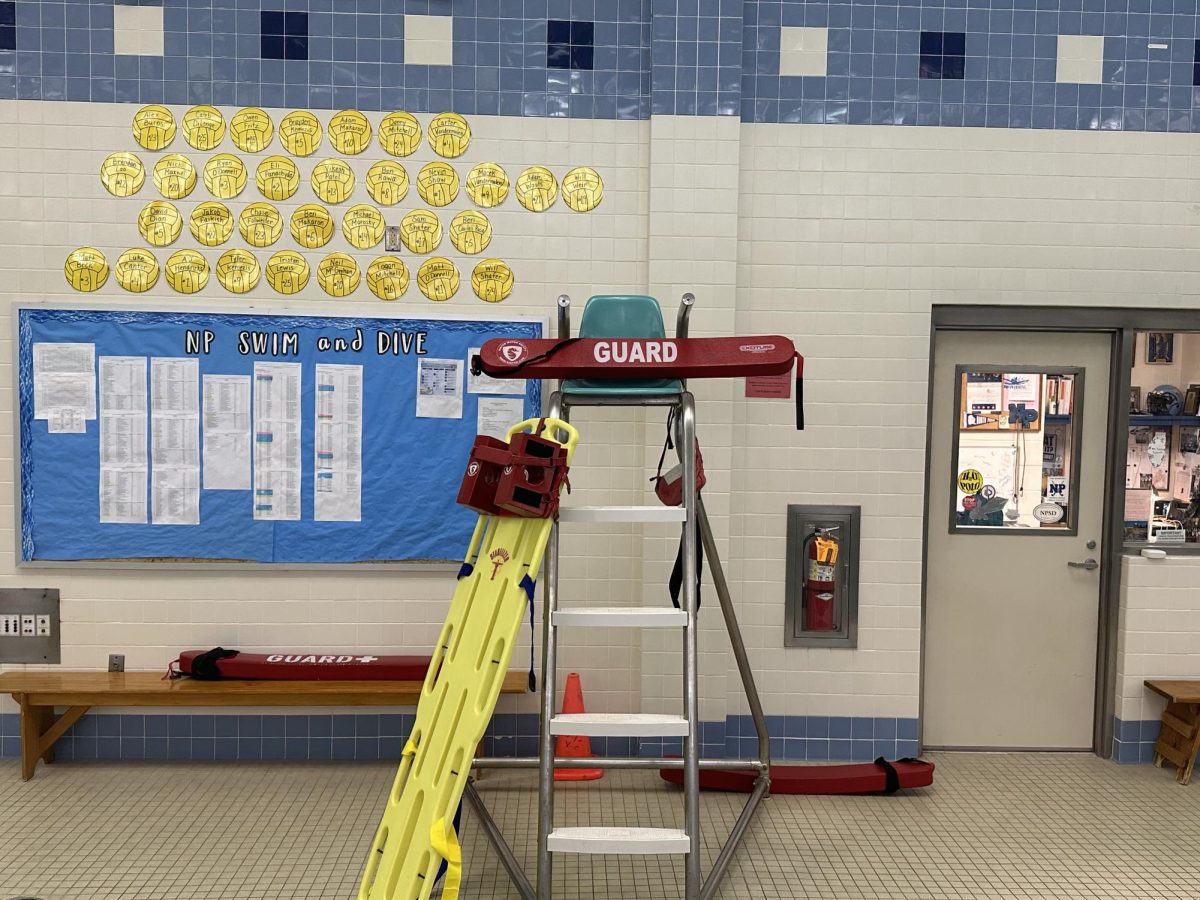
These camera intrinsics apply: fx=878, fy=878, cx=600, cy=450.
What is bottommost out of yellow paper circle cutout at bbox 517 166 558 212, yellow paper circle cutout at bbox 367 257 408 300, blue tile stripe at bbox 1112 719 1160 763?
blue tile stripe at bbox 1112 719 1160 763

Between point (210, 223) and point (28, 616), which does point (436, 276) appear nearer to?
point (210, 223)

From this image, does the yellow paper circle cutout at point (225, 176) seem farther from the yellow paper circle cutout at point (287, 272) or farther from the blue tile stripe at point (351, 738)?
the blue tile stripe at point (351, 738)

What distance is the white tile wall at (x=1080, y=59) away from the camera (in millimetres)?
3896

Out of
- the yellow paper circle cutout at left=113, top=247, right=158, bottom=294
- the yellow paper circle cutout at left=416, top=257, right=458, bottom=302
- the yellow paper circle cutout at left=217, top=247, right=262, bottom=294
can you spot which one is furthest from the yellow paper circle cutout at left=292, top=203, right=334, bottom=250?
the yellow paper circle cutout at left=113, top=247, right=158, bottom=294

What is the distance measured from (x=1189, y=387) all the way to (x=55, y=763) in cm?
547

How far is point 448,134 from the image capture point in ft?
12.7

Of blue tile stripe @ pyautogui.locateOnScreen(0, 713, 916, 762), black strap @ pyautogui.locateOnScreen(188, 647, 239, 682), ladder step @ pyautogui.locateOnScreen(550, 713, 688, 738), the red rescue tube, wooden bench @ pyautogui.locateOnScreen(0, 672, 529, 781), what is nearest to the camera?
ladder step @ pyautogui.locateOnScreen(550, 713, 688, 738)

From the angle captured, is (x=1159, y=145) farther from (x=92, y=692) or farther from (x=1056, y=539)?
(x=92, y=692)

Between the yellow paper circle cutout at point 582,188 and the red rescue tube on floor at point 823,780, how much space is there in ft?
8.17

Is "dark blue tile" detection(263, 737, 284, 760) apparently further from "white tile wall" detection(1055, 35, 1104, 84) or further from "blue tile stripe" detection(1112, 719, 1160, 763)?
"white tile wall" detection(1055, 35, 1104, 84)

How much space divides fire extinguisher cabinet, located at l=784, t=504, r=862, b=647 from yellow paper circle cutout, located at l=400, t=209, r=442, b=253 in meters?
2.01

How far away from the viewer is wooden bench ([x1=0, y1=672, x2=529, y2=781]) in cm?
366

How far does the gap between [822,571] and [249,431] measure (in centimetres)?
264

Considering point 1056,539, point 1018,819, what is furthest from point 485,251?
point 1018,819
